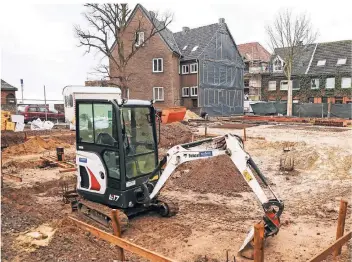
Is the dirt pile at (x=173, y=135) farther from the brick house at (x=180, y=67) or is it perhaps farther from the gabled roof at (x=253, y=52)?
the gabled roof at (x=253, y=52)

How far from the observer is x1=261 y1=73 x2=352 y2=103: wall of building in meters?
39.8

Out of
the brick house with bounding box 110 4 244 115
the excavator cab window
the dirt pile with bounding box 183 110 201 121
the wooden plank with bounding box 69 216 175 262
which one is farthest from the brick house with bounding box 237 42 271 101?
the wooden plank with bounding box 69 216 175 262

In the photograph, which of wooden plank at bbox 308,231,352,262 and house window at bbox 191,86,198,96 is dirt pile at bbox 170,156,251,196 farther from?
house window at bbox 191,86,198,96

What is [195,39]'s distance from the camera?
37.4m

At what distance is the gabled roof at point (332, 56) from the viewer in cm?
3969

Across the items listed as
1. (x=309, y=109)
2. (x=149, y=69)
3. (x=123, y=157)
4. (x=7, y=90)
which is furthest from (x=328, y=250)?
(x=7, y=90)

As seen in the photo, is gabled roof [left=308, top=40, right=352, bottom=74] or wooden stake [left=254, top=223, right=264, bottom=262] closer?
wooden stake [left=254, top=223, right=264, bottom=262]

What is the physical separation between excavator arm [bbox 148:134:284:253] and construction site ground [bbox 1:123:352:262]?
2.06 ft

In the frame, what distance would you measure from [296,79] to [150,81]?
20.2 metres

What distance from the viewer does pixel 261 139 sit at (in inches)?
723

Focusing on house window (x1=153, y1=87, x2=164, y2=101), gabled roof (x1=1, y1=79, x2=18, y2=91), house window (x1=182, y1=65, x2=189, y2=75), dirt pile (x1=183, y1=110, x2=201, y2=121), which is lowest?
dirt pile (x1=183, y1=110, x2=201, y2=121)

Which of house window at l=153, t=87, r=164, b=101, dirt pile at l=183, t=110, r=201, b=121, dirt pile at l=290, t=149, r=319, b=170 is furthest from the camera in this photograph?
house window at l=153, t=87, r=164, b=101

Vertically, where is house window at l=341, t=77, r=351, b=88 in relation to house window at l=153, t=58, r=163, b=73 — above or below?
below

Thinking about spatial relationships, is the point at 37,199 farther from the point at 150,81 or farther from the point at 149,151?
the point at 150,81
